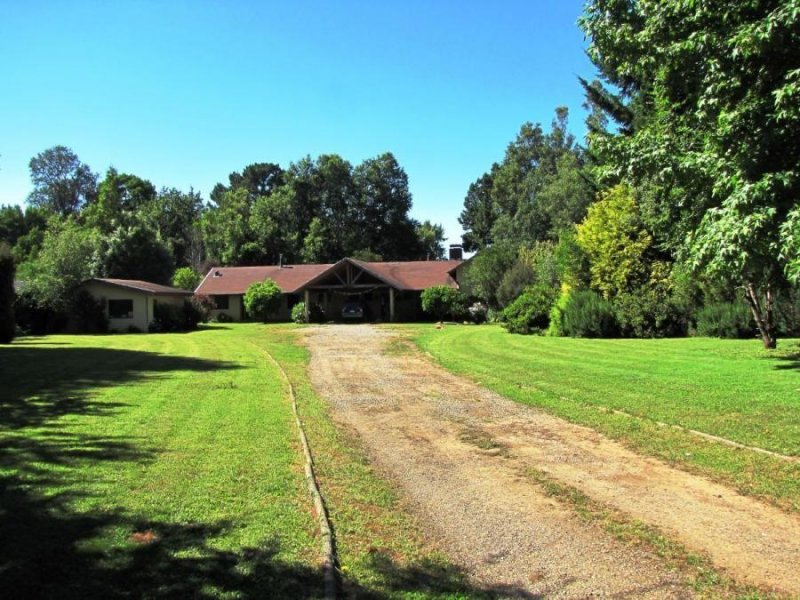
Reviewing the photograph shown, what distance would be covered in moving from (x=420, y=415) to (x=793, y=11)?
7042 millimetres

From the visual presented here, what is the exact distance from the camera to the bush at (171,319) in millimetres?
38766

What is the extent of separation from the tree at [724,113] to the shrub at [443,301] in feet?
106

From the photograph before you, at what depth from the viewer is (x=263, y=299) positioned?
43.3 m

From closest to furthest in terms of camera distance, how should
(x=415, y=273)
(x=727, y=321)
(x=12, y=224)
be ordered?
1. (x=727, y=321)
2. (x=415, y=273)
3. (x=12, y=224)

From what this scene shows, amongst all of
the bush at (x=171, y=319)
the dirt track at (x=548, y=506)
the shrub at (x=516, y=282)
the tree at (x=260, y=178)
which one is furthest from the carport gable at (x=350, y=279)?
the tree at (x=260, y=178)

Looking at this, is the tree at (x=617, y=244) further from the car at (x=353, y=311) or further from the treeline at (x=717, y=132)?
the car at (x=353, y=311)

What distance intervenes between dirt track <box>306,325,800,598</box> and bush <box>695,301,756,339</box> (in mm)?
16880

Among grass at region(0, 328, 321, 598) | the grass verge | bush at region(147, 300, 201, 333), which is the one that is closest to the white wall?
bush at region(147, 300, 201, 333)

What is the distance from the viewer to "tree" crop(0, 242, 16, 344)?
76.4 ft

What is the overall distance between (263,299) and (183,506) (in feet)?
127

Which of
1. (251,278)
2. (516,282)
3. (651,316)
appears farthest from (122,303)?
(651,316)

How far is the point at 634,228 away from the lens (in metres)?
27.8

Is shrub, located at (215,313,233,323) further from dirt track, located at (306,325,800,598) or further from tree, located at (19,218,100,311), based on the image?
dirt track, located at (306,325,800,598)

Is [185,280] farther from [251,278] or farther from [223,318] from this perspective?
[223,318]
